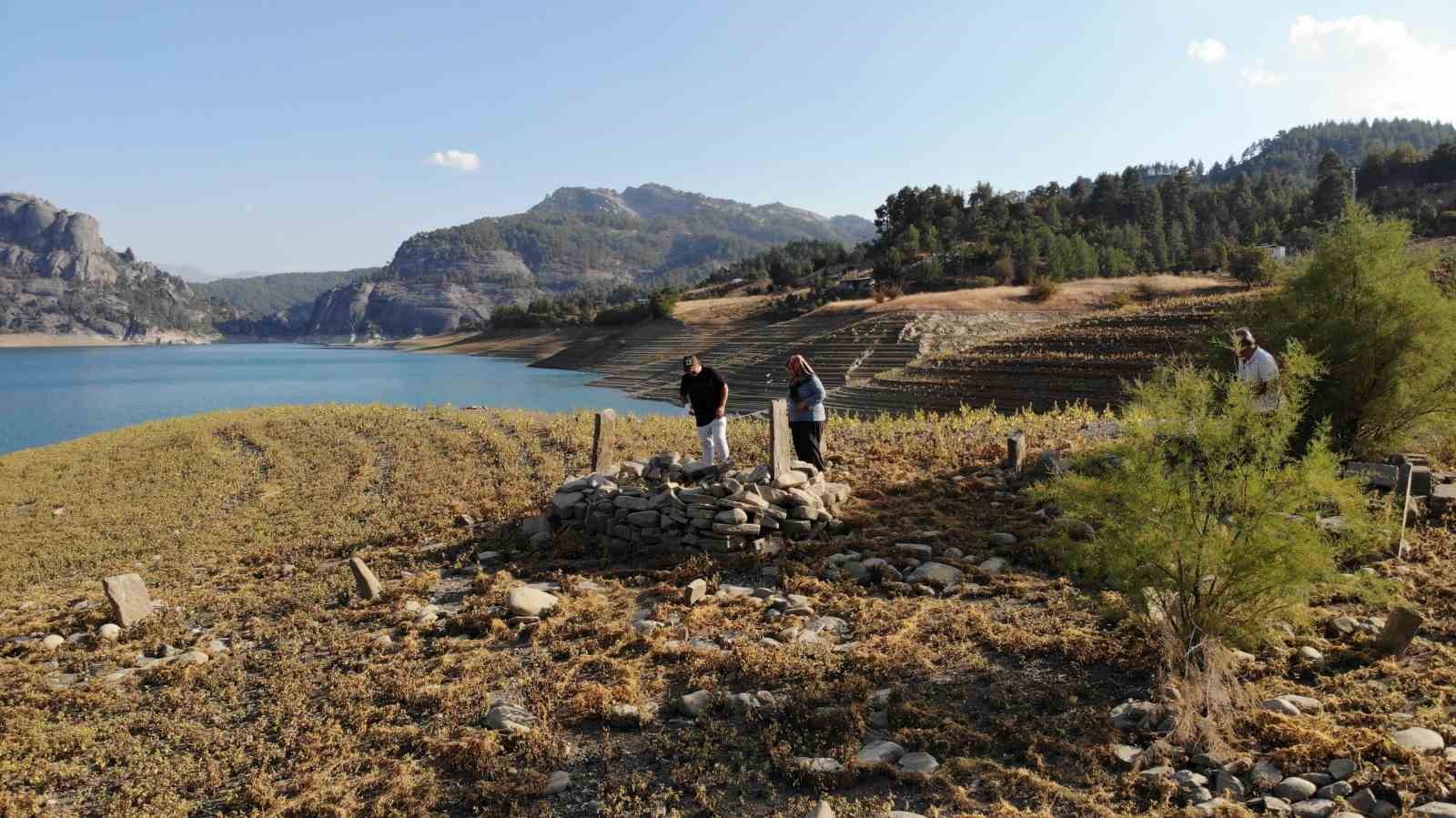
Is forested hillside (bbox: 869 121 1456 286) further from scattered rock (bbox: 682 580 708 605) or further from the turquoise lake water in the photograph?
scattered rock (bbox: 682 580 708 605)

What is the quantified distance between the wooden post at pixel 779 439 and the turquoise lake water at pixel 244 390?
25584mm

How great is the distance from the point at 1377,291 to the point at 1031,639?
779 cm

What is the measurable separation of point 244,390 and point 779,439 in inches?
2418

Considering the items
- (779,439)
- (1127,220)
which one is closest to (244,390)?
(779,439)

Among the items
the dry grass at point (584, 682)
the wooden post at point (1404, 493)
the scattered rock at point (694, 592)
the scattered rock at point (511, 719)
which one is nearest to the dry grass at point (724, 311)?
the dry grass at point (584, 682)

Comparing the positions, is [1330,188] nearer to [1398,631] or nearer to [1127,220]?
[1127,220]

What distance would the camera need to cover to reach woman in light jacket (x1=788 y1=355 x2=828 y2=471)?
11.2m

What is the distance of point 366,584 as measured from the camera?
905 centimetres

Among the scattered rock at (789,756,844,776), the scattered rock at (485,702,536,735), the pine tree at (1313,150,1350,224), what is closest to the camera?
the scattered rock at (789,756,844,776)

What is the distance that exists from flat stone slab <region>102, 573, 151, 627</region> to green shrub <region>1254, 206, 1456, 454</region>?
14009 millimetres

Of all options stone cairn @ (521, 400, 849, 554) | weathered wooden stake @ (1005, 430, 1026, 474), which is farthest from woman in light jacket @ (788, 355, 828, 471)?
weathered wooden stake @ (1005, 430, 1026, 474)

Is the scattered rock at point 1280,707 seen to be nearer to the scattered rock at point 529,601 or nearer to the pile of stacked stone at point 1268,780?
the pile of stacked stone at point 1268,780

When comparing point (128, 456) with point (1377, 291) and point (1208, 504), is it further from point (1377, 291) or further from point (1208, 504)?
point (1377, 291)

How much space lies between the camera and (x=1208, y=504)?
5477mm
